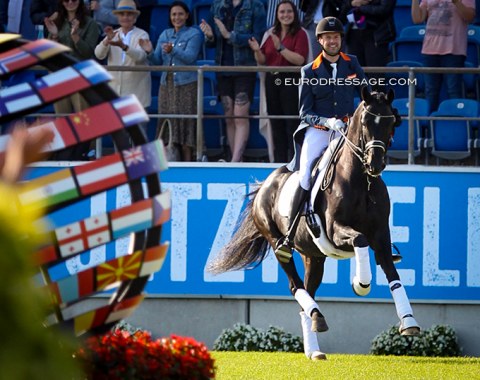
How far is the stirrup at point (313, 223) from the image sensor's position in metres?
11.4

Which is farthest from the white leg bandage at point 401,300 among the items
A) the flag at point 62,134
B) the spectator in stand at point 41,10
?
the spectator in stand at point 41,10

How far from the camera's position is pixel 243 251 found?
42.1 ft

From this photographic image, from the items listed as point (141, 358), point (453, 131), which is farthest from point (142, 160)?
point (453, 131)

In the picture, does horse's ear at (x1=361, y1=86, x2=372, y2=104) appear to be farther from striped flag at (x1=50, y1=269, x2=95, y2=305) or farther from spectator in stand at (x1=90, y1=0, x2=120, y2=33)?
striped flag at (x1=50, y1=269, x2=95, y2=305)

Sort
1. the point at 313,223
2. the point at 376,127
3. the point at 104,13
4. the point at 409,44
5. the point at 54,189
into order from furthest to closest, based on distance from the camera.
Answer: the point at 104,13 < the point at 409,44 < the point at 313,223 < the point at 376,127 < the point at 54,189

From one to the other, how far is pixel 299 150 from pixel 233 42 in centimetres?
252

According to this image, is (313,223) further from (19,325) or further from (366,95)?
(19,325)

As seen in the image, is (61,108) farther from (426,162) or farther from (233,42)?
(426,162)

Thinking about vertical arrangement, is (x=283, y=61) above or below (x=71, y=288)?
above

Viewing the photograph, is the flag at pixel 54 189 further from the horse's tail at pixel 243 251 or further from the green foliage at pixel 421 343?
the green foliage at pixel 421 343

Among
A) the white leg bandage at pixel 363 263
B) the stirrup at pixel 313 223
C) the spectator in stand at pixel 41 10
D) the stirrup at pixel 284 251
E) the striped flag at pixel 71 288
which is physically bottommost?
the stirrup at pixel 284 251

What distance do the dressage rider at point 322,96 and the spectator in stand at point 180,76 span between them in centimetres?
228

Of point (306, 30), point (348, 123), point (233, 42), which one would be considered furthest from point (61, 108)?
point (348, 123)

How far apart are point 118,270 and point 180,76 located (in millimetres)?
9259
